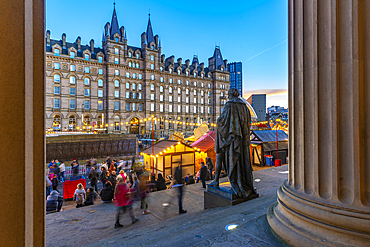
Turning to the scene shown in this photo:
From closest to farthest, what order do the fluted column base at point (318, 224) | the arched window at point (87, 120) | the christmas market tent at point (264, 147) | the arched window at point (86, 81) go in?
the fluted column base at point (318, 224), the christmas market tent at point (264, 147), the arched window at point (86, 81), the arched window at point (87, 120)

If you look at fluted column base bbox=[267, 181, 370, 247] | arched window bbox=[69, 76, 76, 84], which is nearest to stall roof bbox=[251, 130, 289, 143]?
fluted column base bbox=[267, 181, 370, 247]

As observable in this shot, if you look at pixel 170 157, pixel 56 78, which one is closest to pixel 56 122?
pixel 56 78

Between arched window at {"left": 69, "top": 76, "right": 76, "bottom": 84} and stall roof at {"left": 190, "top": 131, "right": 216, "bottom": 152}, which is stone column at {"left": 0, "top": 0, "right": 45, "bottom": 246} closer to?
stall roof at {"left": 190, "top": 131, "right": 216, "bottom": 152}

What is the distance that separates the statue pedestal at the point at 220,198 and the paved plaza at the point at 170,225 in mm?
186

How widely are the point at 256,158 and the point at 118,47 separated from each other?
41.7 meters

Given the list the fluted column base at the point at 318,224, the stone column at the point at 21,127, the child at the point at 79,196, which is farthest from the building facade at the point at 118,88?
the stone column at the point at 21,127

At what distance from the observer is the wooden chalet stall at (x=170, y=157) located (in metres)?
12.4

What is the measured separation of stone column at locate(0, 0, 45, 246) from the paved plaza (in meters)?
2.14

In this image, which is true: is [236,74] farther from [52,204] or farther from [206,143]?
[52,204]

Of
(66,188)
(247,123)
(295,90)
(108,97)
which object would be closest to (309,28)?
(295,90)

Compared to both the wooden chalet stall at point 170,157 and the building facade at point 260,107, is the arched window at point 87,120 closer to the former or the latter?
the wooden chalet stall at point 170,157

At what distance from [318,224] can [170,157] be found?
10433 mm

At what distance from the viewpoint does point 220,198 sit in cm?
525

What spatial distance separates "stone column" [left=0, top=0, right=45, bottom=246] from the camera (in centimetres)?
146
